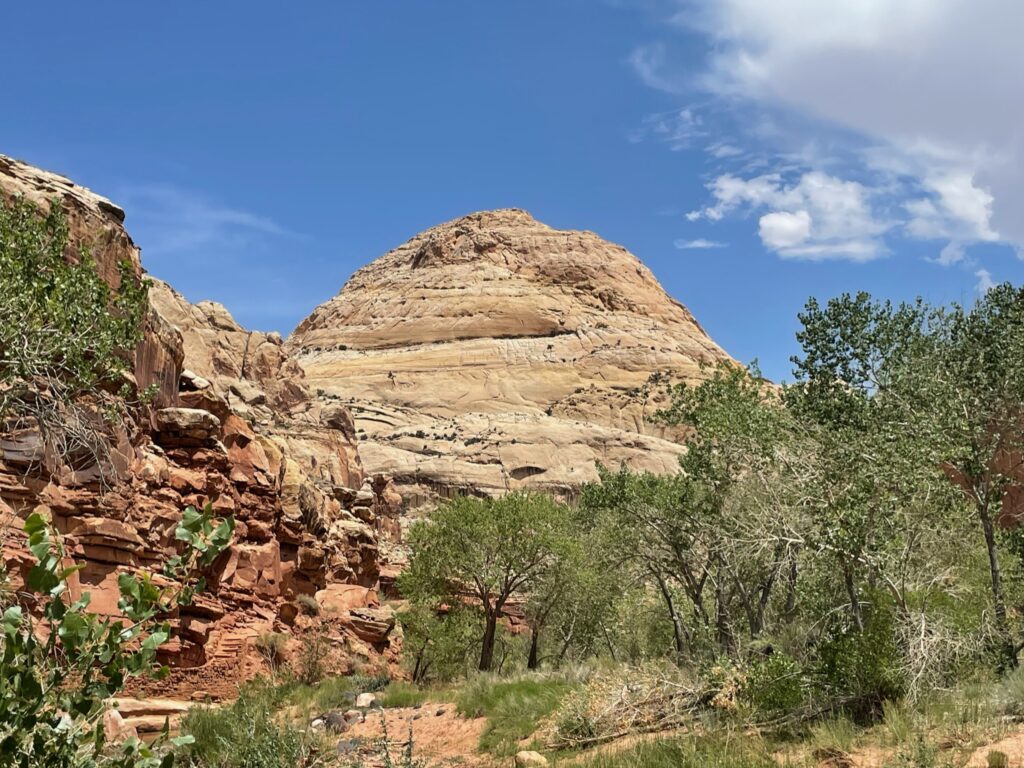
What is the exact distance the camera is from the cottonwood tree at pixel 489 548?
24.6 m

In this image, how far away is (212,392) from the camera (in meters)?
21.1

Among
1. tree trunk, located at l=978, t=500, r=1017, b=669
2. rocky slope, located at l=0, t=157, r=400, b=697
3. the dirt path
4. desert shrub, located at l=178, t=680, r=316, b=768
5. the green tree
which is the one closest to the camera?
the green tree

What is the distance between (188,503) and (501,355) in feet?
340

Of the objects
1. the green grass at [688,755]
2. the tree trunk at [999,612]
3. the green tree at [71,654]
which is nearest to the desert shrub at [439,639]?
the green grass at [688,755]

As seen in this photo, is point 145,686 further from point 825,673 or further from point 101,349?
point 825,673

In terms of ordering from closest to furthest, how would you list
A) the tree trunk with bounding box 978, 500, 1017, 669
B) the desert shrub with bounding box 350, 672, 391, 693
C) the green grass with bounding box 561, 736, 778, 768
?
the green grass with bounding box 561, 736, 778, 768, the tree trunk with bounding box 978, 500, 1017, 669, the desert shrub with bounding box 350, 672, 391, 693

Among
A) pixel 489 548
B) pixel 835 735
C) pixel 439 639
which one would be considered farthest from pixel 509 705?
pixel 439 639

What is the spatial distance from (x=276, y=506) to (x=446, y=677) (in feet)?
32.0

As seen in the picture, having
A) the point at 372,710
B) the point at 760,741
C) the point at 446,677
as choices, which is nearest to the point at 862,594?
the point at 760,741

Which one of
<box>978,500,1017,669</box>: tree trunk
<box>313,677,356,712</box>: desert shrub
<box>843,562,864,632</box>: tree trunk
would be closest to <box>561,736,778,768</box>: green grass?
<box>843,562,864,632</box>: tree trunk

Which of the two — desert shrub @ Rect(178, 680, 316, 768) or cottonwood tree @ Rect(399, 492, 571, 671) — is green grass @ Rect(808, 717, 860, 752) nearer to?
desert shrub @ Rect(178, 680, 316, 768)

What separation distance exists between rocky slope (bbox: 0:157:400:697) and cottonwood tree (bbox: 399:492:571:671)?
291 cm

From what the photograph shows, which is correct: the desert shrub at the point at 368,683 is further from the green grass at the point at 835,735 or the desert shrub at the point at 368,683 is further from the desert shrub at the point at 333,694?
the green grass at the point at 835,735

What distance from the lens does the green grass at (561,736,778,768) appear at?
29.1 feet
